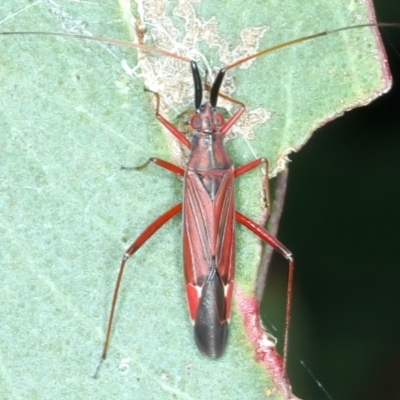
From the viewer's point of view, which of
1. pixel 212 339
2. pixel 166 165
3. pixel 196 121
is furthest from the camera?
pixel 196 121

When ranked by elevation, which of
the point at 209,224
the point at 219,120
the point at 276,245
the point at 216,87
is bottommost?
the point at 276,245

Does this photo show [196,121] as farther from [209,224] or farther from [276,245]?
[276,245]

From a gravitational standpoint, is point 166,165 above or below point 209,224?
above

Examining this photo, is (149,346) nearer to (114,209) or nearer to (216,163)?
(114,209)

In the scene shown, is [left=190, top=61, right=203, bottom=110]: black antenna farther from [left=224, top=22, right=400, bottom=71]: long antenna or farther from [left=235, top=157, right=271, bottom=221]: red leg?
[left=235, top=157, right=271, bottom=221]: red leg

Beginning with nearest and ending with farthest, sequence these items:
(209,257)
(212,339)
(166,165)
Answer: (212,339), (166,165), (209,257)

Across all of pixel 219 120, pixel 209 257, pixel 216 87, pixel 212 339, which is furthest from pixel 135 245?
pixel 216 87
